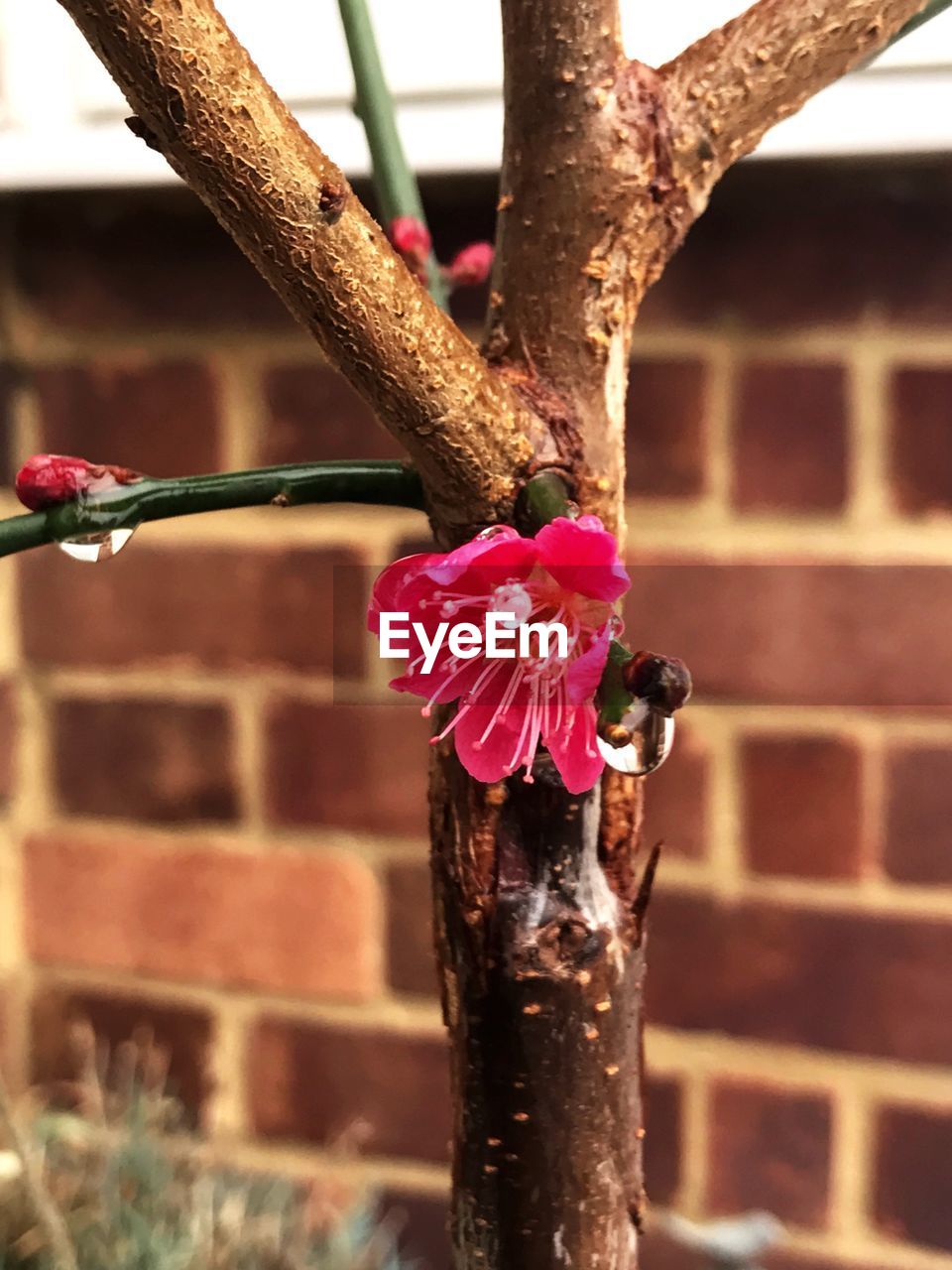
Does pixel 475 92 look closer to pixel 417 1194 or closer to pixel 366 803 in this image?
pixel 366 803

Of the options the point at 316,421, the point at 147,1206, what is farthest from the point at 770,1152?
the point at 316,421

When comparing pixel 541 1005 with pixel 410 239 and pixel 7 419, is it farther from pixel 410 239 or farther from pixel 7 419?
pixel 7 419

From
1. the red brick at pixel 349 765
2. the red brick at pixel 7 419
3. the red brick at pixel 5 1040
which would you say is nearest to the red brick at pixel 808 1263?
the red brick at pixel 349 765

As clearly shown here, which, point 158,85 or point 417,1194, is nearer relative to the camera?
point 158,85

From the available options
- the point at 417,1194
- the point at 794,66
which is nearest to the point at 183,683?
the point at 417,1194

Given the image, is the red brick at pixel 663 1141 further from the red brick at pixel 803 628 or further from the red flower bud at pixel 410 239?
the red flower bud at pixel 410 239
